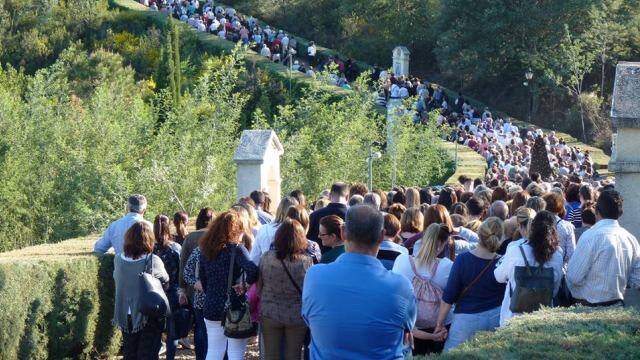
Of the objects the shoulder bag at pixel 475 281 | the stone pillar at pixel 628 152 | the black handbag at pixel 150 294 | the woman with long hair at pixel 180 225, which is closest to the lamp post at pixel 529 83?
the stone pillar at pixel 628 152

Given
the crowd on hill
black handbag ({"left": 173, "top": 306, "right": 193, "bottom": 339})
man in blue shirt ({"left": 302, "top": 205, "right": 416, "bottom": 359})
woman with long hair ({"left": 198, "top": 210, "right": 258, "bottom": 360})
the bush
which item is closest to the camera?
man in blue shirt ({"left": 302, "top": 205, "right": 416, "bottom": 359})

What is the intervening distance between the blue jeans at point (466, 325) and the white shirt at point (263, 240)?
1.82 m

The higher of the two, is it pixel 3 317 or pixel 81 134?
pixel 81 134

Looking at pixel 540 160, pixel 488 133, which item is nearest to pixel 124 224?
pixel 540 160

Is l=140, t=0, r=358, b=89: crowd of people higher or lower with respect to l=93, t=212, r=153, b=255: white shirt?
higher

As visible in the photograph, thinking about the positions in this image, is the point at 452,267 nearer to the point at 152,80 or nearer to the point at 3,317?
the point at 3,317

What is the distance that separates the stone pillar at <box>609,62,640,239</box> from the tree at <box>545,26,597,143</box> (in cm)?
3755

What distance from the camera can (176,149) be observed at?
23109 mm

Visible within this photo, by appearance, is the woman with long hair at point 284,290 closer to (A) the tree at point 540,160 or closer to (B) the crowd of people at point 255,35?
(A) the tree at point 540,160

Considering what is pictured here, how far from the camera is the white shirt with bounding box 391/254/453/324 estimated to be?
8.08 m

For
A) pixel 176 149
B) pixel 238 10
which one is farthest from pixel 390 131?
pixel 238 10

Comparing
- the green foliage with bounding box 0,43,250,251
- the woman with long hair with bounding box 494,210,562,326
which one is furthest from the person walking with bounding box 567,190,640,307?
the green foliage with bounding box 0,43,250,251

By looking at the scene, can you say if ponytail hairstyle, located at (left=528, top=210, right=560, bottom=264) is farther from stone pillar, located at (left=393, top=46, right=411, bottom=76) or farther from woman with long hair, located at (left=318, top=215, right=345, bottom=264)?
stone pillar, located at (left=393, top=46, right=411, bottom=76)

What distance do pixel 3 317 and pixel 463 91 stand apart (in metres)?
46.4
